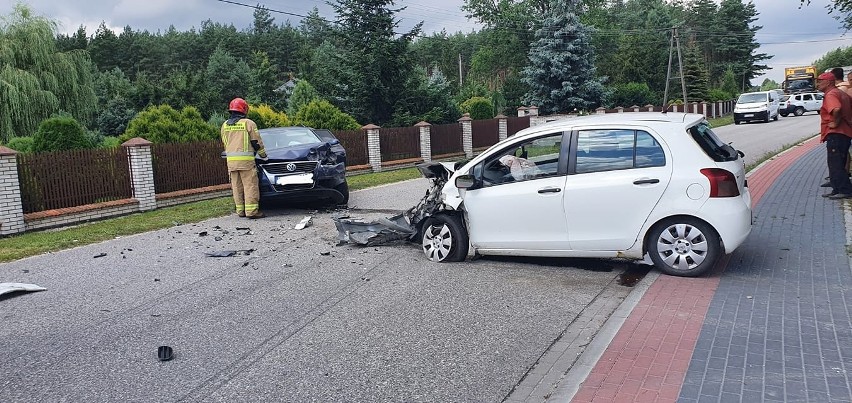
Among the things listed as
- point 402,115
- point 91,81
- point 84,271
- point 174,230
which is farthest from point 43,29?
point 84,271

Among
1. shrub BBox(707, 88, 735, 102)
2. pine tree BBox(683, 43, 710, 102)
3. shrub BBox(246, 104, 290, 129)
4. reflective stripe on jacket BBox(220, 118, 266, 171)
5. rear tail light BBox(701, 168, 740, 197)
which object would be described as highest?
pine tree BBox(683, 43, 710, 102)

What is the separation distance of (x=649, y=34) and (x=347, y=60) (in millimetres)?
48654

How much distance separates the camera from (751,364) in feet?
14.3

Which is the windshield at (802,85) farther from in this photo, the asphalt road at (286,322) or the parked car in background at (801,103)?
the asphalt road at (286,322)

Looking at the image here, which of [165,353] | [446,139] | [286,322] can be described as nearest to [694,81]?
[446,139]

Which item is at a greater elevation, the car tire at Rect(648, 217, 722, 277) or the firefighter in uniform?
the firefighter in uniform

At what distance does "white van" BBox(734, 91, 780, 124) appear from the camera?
127ft

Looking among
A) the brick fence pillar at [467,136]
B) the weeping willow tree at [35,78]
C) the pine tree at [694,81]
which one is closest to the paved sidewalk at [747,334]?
the brick fence pillar at [467,136]

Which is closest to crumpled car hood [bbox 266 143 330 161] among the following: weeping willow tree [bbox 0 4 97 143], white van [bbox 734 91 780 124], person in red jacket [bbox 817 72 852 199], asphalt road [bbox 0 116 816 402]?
asphalt road [bbox 0 116 816 402]

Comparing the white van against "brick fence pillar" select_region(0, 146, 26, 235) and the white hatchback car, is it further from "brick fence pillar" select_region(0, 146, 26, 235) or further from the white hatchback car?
"brick fence pillar" select_region(0, 146, 26, 235)

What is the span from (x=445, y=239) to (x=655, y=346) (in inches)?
128

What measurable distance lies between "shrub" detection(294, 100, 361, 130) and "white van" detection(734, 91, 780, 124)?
27.0 metres

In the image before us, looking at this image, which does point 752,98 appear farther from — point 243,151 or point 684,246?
point 684,246

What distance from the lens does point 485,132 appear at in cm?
2819
